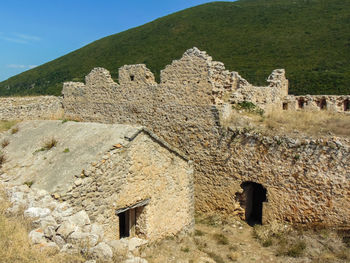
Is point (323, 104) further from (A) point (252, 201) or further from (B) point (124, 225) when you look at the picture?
(B) point (124, 225)

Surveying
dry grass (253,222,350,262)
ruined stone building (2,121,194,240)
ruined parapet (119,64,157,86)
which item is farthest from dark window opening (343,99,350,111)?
ruined stone building (2,121,194,240)

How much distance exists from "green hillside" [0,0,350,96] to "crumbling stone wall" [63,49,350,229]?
23192mm

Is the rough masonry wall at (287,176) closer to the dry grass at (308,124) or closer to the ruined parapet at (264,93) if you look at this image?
the dry grass at (308,124)

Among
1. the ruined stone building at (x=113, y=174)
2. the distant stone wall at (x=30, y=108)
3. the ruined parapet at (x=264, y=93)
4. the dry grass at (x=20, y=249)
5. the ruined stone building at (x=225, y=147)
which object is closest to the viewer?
the dry grass at (x=20, y=249)

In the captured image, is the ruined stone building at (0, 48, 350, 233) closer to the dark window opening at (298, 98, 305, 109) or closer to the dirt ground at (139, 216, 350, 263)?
the dirt ground at (139, 216, 350, 263)

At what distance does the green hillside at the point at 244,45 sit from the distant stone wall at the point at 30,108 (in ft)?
78.6

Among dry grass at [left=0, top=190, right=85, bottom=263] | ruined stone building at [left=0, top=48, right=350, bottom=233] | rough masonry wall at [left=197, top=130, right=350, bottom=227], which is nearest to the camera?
dry grass at [left=0, top=190, right=85, bottom=263]

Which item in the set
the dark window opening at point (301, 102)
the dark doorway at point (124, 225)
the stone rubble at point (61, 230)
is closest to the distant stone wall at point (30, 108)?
the dark doorway at point (124, 225)

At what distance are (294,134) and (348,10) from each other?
47187 mm

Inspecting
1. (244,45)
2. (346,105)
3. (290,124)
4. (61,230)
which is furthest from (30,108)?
(244,45)

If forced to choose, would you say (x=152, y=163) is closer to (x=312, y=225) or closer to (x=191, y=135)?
(x=191, y=135)

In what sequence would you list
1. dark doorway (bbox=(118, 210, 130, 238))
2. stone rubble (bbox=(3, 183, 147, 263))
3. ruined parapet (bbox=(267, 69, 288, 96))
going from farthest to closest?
ruined parapet (bbox=(267, 69, 288, 96))
dark doorway (bbox=(118, 210, 130, 238))
stone rubble (bbox=(3, 183, 147, 263))

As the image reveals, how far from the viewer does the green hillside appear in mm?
34781

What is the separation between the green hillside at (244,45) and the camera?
34781mm
